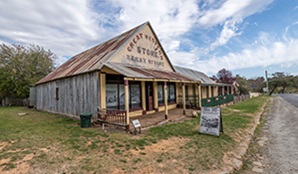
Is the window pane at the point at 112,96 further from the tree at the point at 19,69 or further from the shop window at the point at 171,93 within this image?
the tree at the point at 19,69

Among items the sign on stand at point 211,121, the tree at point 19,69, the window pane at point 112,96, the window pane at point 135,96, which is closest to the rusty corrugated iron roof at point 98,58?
the window pane at point 112,96

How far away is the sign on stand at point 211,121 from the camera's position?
647 centimetres

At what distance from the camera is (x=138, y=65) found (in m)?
10.7

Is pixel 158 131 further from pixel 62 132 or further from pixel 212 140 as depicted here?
pixel 62 132

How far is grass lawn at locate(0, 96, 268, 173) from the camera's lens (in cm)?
382

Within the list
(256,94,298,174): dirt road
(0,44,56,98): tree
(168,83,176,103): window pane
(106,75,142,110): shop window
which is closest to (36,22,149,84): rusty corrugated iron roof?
(106,75,142,110): shop window

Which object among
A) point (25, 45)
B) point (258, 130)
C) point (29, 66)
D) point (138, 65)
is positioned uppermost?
point (25, 45)

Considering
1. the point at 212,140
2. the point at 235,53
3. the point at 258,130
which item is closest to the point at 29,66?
the point at 212,140

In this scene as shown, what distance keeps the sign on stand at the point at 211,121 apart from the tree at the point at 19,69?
22476 mm

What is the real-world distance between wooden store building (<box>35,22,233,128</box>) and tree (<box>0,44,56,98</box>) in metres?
8.54

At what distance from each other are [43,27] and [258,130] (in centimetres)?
1877

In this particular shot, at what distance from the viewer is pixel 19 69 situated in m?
21.1

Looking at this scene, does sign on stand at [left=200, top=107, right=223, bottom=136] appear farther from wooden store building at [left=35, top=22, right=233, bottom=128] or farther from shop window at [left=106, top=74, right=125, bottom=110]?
shop window at [left=106, top=74, right=125, bottom=110]

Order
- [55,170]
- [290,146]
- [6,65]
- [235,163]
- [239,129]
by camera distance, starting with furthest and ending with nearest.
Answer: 1. [6,65]
2. [239,129]
3. [290,146]
4. [235,163]
5. [55,170]
